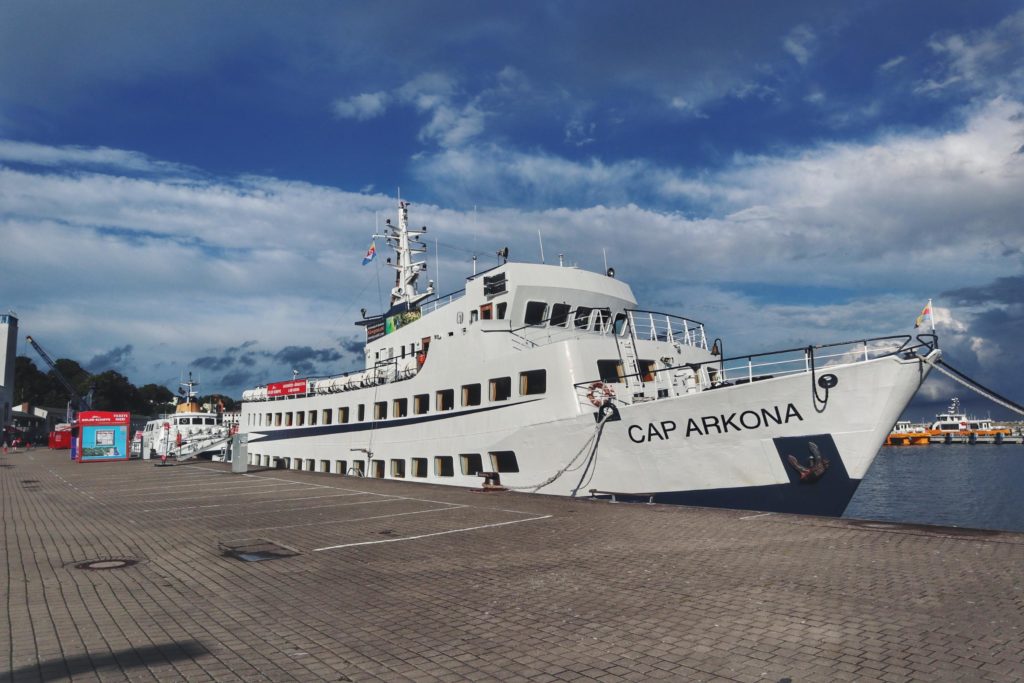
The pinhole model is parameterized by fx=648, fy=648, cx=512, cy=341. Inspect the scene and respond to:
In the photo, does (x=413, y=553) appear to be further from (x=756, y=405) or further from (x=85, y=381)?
(x=85, y=381)

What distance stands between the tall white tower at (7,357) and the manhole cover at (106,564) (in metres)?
88.7

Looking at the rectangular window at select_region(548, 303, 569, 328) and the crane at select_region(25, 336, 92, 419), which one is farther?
the crane at select_region(25, 336, 92, 419)

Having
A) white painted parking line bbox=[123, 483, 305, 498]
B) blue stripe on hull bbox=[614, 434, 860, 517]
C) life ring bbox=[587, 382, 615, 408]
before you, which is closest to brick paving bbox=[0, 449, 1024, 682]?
blue stripe on hull bbox=[614, 434, 860, 517]

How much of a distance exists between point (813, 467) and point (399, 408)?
47.1ft

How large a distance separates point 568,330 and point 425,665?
15.7 metres

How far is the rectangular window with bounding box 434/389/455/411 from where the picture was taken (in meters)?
20.3

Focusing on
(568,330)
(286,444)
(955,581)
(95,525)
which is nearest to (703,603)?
(955,581)

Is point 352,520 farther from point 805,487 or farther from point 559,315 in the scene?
point 559,315

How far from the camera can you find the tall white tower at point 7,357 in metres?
80.1

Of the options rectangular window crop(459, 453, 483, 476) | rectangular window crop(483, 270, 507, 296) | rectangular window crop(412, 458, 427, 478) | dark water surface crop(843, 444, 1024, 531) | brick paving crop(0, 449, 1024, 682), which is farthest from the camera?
dark water surface crop(843, 444, 1024, 531)

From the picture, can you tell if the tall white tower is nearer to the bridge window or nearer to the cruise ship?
the cruise ship

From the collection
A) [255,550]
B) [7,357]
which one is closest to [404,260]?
[255,550]

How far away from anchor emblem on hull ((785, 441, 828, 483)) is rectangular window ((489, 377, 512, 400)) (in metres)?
8.02

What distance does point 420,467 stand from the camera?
21.6 meters
